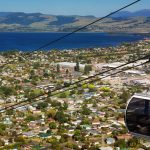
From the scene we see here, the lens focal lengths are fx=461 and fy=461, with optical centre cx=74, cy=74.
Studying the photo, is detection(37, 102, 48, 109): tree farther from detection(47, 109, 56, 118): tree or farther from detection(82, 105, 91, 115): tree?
detection(82, 105, 91, 115): tree

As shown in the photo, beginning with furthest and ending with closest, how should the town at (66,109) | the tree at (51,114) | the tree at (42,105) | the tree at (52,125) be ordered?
1. the tree at (42,105)
2. the tree at (51,114)
3. the tree at (52,125)
4. the town at (66,109)

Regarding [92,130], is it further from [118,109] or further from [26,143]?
[118,109]

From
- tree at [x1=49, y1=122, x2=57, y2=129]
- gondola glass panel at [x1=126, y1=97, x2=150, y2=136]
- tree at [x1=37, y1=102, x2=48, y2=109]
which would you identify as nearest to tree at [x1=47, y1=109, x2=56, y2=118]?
tree at [x1=37, y1=102, x2=48, y2=109]

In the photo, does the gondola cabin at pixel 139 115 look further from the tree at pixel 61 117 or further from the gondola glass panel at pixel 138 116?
the tree at pixel 61 117

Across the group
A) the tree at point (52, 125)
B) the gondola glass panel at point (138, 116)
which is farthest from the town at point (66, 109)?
the gondola glass panel at point (138, 116)

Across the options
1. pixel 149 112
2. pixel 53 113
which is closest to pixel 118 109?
pixel 53 113
